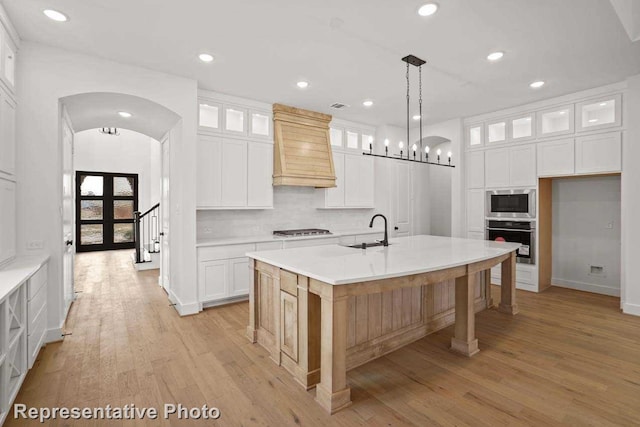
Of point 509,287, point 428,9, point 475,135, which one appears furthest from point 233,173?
point 475,135

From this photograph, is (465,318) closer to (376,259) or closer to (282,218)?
(376,259)

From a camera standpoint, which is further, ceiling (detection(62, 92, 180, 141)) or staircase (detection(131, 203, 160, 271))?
staircase (detection(131, 203, 160, 271))

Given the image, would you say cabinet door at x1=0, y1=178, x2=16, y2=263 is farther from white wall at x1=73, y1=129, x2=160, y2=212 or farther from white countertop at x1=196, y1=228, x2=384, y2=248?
white wall at x1=73, y1=129, x2=160, y2=212

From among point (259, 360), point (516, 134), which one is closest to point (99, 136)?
point (259, 360)

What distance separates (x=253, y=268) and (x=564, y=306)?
4.25m

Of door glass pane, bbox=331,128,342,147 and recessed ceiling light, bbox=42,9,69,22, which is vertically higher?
recessed ceiling light, bbox=42,9,69,22

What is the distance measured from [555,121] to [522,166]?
791 millimetres

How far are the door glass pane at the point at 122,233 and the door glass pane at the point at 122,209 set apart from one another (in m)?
0.28

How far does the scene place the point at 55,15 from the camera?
2734mm

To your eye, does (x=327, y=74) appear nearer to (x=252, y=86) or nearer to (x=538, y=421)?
(x=252, y=86)

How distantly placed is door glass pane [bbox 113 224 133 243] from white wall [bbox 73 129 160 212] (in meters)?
0.70

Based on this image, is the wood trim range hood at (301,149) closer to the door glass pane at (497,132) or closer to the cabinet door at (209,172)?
the cabinet door at (209,172)

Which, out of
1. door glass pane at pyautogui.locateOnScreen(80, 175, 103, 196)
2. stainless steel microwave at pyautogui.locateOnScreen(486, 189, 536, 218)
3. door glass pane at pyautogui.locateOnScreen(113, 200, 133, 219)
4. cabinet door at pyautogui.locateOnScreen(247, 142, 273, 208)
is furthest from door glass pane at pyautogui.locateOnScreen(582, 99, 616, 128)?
door glass pane at pyautogui.locateOnScreen(80, 175, 103, 196)

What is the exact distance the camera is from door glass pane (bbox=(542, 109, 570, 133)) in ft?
15.8
